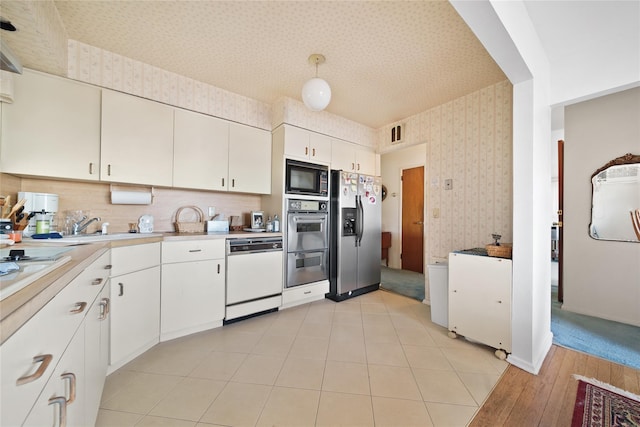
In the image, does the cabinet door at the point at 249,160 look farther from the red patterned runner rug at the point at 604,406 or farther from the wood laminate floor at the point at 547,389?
the red patterned runner rug at the point at 604,406

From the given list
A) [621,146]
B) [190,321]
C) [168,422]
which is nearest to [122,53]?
[190,321]

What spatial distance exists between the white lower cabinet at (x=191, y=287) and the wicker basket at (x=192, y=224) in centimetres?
47

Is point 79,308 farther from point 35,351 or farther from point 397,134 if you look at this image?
point 397,134

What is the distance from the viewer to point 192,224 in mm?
2553

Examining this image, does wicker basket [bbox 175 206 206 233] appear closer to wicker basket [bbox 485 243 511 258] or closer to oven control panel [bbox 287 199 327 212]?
oven control panel [bbox 287 199 327 212]

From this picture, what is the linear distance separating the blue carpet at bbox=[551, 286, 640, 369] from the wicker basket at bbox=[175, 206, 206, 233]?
3.51 m

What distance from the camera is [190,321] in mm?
2123

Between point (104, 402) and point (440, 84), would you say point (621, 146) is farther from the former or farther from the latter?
point (104, 402)

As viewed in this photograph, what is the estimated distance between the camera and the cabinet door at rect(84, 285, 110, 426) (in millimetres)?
1015

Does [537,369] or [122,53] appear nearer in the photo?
[537,369]

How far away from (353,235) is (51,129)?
2.98m

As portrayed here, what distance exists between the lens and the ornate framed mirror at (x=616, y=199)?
2387mm

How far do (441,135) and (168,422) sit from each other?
11.3ft

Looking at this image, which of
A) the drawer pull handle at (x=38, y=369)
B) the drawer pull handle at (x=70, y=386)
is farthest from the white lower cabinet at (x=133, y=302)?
the drawer pull handle at (x=38, y=369)
